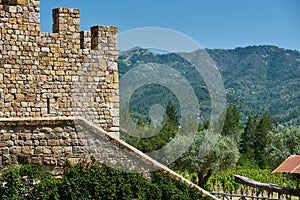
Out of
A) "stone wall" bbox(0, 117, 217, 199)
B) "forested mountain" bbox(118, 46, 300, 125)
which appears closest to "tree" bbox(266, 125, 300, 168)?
"stone wall" bbox(0, 117, 217, 199)

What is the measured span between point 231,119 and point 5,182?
68079mm

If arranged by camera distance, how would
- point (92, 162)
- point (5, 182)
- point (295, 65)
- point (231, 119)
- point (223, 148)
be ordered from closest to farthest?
point (5, 182)
point (92, 162)
point (223, 148)
point (231, 119)
point (295, 65)

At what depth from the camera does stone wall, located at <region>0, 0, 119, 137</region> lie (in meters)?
10.7

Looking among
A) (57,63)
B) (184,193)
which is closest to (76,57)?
(57,63)

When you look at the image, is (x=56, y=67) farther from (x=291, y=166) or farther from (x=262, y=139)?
(x=262, y=139)

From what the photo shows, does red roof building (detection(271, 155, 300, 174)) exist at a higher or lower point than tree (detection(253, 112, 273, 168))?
higher

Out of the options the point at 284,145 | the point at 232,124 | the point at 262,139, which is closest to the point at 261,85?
the point at 232,124

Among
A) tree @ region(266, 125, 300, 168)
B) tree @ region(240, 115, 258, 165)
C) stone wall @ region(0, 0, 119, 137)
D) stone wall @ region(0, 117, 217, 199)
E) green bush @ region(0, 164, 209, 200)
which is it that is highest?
stone wall @ region(0, 0, 119, 137)

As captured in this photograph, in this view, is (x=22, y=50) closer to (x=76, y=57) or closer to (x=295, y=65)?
(x=76, y=57)

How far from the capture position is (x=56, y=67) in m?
11.3

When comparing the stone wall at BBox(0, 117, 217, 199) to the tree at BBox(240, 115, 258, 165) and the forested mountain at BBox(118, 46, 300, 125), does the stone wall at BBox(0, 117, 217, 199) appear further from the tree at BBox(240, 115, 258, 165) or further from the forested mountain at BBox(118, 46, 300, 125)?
the forested mountain at BBox(118, 46, 300, 125)

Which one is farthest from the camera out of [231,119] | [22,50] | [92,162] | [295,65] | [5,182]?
[295,65]

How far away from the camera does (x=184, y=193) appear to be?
31.8 feet

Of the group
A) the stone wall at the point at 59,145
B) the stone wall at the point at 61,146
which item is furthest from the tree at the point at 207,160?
the stone wall at the point at 59,145
